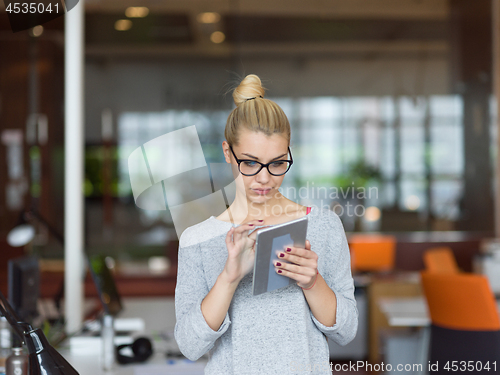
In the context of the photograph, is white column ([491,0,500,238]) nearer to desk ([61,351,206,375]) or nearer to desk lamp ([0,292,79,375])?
desk ([61,351,206,375])

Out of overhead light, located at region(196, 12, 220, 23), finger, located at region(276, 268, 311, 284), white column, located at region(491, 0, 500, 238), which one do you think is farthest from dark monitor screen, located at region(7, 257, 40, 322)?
overhead light, located at region(196, 12, 220, 23)

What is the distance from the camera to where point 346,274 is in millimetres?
1056

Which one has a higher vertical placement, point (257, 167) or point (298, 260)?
point (257, 167)

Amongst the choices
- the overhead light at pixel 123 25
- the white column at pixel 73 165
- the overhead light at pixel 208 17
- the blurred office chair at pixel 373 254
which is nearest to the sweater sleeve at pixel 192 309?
the white column at pixel 73 165

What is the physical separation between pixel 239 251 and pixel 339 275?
252 mm

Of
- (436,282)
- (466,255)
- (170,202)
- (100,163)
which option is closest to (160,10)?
(100,163)

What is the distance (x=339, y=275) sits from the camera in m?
1.05

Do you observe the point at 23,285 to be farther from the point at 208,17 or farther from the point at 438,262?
the point at 208,17

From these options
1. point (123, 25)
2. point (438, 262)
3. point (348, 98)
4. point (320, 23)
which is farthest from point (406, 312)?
point (123, 25)

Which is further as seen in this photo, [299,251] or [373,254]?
[373,254]

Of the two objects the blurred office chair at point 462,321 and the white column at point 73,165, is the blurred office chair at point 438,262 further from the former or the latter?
the white column at point 73,165

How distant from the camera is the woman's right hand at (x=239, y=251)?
910 mm

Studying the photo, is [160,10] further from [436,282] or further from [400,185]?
[436,282]

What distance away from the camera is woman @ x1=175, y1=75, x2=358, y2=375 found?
3.24 feet
